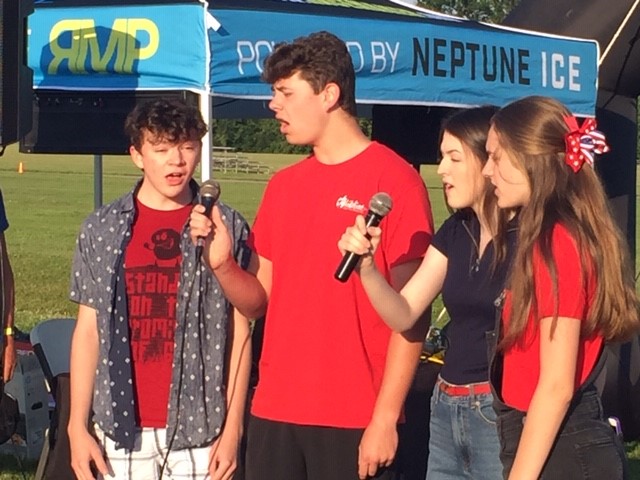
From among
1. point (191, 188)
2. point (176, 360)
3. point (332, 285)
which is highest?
point (191, 188)

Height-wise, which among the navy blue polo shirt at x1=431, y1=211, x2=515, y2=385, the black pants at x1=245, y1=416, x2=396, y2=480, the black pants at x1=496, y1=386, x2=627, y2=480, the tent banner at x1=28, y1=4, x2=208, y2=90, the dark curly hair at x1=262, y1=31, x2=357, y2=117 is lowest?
the black pants at x1=245, y1=416, x2=396, y2=480

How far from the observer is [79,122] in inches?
229

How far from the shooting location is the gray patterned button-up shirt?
3645 mm

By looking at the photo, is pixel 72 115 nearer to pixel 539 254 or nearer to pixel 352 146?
pixel 352 146

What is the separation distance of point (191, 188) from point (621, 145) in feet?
13.6

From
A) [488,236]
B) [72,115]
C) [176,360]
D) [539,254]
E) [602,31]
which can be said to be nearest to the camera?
[539,254]

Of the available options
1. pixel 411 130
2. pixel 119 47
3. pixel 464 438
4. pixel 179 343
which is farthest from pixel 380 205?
pixel 411 130

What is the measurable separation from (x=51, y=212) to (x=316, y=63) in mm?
25025

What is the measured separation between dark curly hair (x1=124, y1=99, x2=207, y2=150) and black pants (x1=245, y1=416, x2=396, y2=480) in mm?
885

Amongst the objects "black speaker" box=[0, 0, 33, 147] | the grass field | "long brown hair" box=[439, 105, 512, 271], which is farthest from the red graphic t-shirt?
the grass field

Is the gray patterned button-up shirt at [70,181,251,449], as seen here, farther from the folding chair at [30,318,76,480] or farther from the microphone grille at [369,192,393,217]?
the folding chair at [30,318,76,480]

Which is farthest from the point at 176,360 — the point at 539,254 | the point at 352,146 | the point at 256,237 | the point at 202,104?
the point at 202,104

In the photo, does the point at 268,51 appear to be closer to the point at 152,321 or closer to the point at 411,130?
the point at 152,321

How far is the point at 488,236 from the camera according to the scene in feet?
11.1
